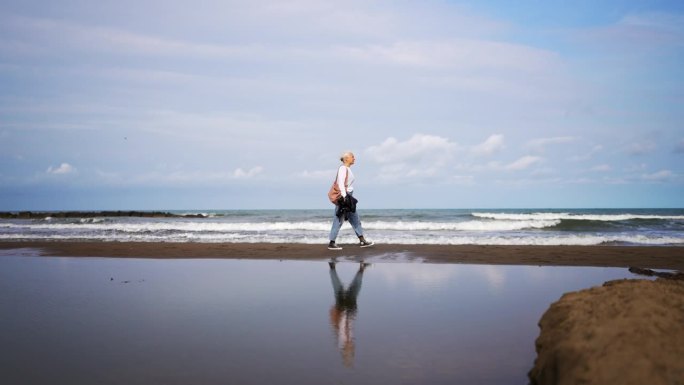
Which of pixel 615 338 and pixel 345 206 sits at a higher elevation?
pixel 345 206

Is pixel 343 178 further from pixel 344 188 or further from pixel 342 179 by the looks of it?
pixel 344 188

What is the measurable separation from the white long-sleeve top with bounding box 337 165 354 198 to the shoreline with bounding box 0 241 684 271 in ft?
4.35

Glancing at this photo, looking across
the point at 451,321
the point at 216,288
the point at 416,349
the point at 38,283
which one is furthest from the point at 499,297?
the point at 38,283

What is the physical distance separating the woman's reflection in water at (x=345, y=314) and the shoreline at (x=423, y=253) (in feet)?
9.55

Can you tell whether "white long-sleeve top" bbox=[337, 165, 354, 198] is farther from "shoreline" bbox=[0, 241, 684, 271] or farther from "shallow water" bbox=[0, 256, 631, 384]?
"shallow water" bbox=[0, 256, 631, 384]

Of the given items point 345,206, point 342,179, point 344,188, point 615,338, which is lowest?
point 615,338

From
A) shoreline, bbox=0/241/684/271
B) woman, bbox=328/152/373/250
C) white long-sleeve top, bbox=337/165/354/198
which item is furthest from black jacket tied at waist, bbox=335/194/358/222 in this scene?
shoreline, bbox=0/241/684/271

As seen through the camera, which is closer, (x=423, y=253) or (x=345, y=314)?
(x=345, y=314)

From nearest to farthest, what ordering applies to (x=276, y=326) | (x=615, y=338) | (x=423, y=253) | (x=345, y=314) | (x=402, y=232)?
(x=615, y=338)
(x=276, y=326)
(x=345, y=314)
(x=423, y=253)
(x=402, y=232)

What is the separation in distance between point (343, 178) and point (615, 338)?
8.92 meters

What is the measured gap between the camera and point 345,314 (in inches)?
182

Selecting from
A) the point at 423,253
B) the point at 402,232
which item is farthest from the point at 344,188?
the point at 402,232

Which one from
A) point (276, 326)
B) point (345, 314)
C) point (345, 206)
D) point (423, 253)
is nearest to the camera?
point (276, 326)

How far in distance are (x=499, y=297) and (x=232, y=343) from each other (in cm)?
312
